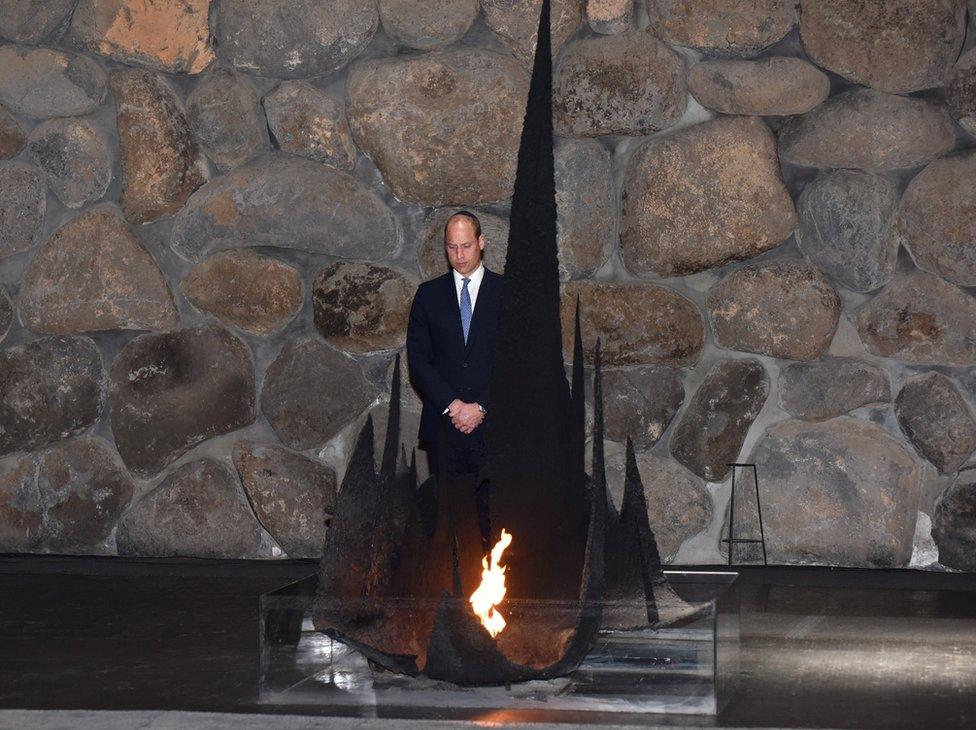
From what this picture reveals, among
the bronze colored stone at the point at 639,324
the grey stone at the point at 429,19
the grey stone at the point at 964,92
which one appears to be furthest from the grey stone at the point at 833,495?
the grey stone at the point at 429,19

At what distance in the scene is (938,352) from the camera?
389 centimetres

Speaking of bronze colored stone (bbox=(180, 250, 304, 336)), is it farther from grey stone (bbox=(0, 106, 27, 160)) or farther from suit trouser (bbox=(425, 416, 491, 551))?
suit trouser (bbox=(425, 416, 491, 551))

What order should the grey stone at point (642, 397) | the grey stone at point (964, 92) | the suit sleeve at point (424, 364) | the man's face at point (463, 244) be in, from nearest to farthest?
1. the man's face at point (463, 244)
2. the suit sleeve at point (424, 364)
3. the grey stone at point (964, 92)
4. the grey stone at point (642, 397)

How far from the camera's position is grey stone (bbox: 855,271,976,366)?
3.87m

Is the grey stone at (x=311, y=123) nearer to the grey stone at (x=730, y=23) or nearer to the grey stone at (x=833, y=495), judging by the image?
the grey stone at (x=730, y=23)

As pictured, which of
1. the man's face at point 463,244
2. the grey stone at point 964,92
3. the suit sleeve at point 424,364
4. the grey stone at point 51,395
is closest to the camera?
the man's face at point 463,244

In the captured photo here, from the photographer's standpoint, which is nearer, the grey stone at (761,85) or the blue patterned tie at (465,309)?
the blue patterned tie at (465,309)

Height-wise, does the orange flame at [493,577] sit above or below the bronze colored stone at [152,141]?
below

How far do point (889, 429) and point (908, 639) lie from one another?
3.20 feet

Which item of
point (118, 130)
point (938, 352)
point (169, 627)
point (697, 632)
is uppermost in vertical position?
point (118, 130)

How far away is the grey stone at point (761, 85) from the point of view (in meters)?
3.86

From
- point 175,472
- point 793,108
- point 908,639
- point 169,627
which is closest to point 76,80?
point 175,472

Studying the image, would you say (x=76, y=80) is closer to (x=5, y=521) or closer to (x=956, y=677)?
(x=5, y=521)

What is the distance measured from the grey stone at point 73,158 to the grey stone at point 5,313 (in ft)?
1.11
